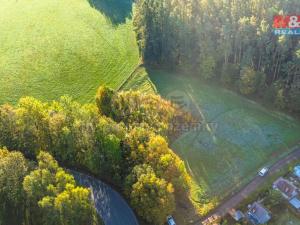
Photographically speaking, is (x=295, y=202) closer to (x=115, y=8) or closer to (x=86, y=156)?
(x=86, y=156)

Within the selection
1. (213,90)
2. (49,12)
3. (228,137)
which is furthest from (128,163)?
(49,12)

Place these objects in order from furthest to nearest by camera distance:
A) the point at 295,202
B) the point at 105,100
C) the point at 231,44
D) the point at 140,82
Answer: the point at 140,82, the point at 231,44, the point at 105,100, the point at 295,202

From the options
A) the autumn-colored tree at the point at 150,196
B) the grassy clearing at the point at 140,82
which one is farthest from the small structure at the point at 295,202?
the grassy clearing at the point at 140,82

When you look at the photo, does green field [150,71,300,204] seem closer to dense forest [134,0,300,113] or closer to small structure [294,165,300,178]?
dense forest [134,0,300,113]

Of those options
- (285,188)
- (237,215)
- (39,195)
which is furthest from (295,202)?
(39,195)

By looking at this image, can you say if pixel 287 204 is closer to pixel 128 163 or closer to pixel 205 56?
pixel 128 163

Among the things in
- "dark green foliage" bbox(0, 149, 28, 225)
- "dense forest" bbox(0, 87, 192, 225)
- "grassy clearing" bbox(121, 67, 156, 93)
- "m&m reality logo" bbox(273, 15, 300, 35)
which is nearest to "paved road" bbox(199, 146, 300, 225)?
"dense forest" bbox(0, 87, 192, 225)

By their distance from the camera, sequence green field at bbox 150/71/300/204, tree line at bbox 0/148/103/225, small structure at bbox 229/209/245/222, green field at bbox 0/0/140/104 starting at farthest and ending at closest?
1. green field at bbox 0/0/140/104
2. green field at bbox 150/71/300/204
3. small structure at bbox 229/209/245/222
4. tree line at bbox 0/148/103/225
